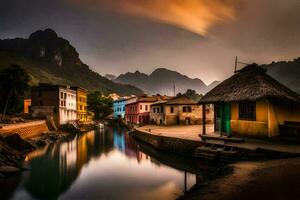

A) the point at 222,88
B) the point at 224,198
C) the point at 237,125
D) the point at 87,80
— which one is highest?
the point at 87,80

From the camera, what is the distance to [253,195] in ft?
30.7

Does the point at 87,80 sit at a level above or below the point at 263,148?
above

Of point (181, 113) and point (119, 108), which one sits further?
point (119, 108)

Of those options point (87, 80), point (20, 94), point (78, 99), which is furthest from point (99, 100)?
point (87, 80)

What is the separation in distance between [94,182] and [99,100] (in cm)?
6956

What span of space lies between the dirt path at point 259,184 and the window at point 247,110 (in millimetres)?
6704

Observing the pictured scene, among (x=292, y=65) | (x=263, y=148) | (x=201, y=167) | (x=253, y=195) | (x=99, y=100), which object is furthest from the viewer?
(x=292, y=65)

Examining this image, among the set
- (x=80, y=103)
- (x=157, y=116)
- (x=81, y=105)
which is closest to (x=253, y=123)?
(x=157, y=116)

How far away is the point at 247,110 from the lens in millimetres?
20766

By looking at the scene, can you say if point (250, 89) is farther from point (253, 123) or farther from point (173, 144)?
point (173, 144)

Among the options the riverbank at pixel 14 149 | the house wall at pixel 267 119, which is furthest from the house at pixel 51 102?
the house wall at pixel 267 119

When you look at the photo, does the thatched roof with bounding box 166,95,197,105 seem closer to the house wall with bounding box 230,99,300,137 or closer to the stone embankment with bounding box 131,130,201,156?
the stone embankment with bounding box 131,130,201,156

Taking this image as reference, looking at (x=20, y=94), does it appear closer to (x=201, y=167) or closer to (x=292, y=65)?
(x=201, y=167)

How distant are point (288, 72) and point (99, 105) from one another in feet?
394
